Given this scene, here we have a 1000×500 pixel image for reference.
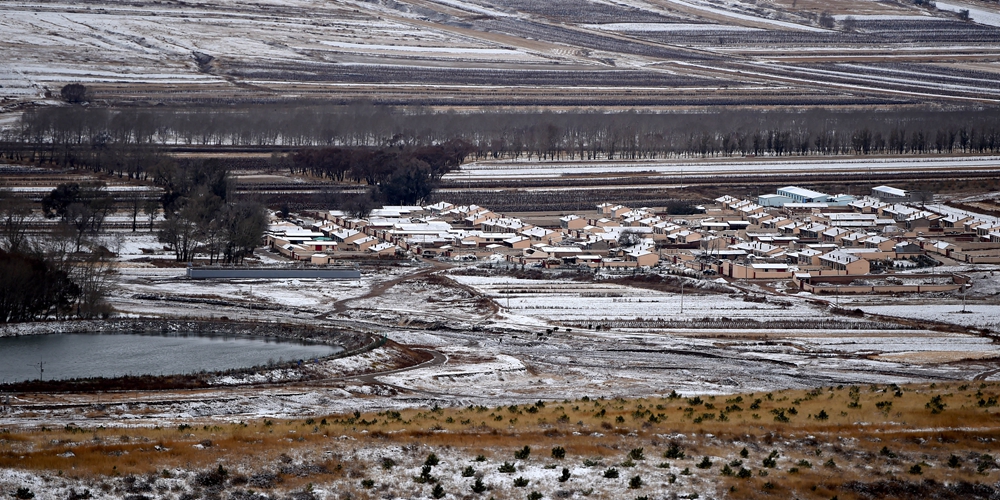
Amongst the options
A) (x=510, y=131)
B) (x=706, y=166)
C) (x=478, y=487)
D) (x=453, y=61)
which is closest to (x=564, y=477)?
(x=478, y=487)

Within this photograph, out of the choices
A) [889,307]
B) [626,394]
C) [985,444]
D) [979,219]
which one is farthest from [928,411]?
[979,219]

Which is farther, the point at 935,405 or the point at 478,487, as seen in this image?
the point at 935,405

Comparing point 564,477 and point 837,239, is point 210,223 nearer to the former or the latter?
point 837,239

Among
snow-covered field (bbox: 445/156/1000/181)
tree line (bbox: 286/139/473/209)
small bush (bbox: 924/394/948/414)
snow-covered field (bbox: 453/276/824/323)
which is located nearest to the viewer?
small bush (bbox: 924/394/948/414)

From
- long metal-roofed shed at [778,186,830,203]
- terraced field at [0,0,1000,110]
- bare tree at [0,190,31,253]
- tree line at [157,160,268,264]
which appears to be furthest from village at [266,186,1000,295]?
terraced field at [0,0,1000,110]

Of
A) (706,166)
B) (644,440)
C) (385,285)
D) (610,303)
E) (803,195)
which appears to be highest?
(644,440)

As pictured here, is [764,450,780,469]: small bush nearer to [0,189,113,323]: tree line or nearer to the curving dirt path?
[0,189,113,323]: tree line
